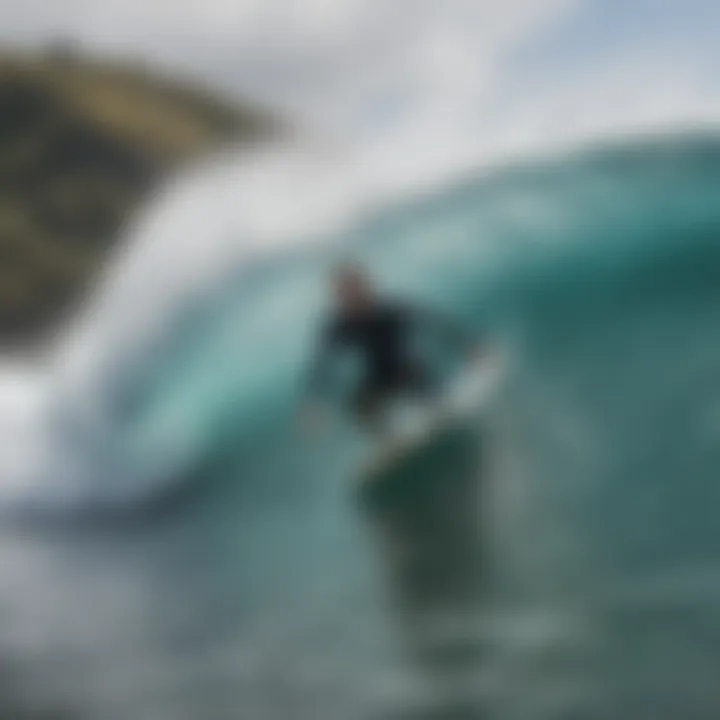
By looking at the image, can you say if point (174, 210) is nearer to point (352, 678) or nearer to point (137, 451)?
point (137, 451)

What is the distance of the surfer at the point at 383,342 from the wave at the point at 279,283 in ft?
0.25

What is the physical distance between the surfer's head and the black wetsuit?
2cm

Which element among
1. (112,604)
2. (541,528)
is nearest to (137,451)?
(112,604)

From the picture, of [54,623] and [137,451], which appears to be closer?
[54,623]

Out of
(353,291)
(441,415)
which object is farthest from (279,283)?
(441,415)

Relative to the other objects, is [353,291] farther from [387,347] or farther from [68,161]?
[68,161]

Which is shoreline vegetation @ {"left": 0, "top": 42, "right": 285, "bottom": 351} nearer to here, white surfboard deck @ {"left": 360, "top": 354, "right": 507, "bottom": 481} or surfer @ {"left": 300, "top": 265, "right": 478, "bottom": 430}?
surfer @ {"left": 300, "top": 265, "right": 478, "bottom": 430}

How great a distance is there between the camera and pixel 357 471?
3215mm

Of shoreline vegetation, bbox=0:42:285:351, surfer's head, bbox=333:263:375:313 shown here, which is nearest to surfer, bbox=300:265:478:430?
surfer's head, bbox=333:263:375:313

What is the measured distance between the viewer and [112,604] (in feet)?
10.9

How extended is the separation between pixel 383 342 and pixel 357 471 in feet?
0.90

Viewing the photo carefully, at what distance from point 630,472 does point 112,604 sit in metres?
1.16

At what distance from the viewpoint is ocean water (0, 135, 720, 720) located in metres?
2.80

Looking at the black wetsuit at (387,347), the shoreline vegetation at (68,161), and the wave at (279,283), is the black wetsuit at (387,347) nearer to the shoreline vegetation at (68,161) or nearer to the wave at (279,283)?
the wave at (279,283)
